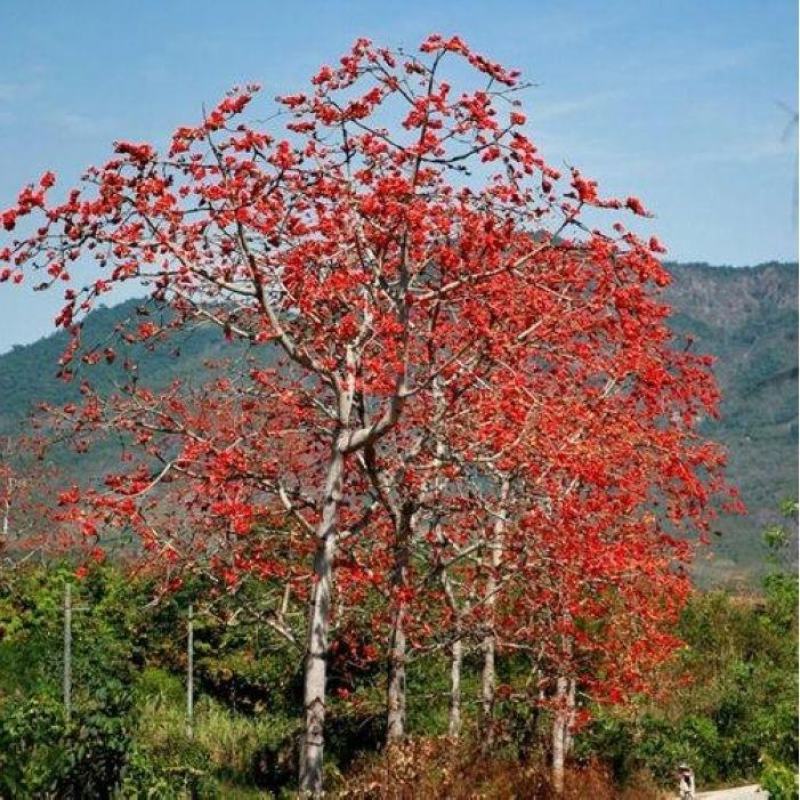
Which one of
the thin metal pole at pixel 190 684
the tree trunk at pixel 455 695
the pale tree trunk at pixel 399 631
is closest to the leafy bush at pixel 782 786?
the tree trunk at pixel 455 695

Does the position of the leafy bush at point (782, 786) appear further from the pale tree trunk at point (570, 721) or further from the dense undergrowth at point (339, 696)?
the pale tree trunk at point (570, 721)

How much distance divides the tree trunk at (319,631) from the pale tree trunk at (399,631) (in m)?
1.18

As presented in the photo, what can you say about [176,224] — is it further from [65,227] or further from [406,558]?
[406,558]

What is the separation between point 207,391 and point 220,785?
22.8 feet

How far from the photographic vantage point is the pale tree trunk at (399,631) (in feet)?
42.7

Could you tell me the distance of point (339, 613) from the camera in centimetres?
1343

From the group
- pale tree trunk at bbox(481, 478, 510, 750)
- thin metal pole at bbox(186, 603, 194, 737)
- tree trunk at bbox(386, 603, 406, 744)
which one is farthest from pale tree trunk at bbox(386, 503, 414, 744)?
thin metal pole at bbox(186, 603, 194, 737)

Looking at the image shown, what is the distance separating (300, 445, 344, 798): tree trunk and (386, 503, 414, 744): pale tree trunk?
118cm

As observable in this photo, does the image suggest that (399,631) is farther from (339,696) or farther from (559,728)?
(339,696)

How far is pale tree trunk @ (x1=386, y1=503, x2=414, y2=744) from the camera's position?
513 inches

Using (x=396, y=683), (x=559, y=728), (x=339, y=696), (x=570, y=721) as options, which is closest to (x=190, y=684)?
(x=339, y=696)

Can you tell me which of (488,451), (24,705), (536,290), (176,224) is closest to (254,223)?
(176,224)

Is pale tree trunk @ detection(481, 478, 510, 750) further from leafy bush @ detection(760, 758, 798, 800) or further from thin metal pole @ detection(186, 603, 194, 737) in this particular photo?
thin metal pole @ detection(186, 603, 194, 737)

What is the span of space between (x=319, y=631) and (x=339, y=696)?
28.3 ft
